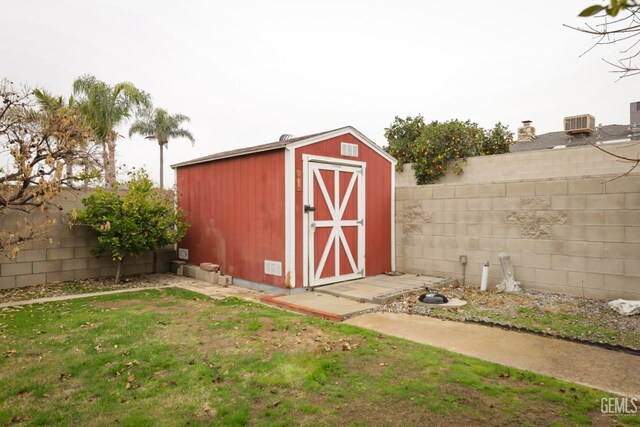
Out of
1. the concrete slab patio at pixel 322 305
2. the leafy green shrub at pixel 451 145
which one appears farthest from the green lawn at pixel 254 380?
the leafy green shrub at pixel 451 145

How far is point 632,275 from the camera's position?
557 cm

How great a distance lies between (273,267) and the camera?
6.96 meters

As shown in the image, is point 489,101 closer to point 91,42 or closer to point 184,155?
point 91,42

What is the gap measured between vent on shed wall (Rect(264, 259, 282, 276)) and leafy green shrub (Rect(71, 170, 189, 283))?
8.02 ft

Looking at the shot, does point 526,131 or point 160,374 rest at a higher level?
point 526,131

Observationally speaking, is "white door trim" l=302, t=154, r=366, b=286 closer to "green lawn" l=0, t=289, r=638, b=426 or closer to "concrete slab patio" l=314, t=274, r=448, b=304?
"concrete slab patio" l=314, t=274, r=448, b=304

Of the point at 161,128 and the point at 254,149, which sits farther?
the point at 161,128

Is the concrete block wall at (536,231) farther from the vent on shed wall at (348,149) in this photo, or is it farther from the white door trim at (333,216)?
the vent on shed wall at (348,149)

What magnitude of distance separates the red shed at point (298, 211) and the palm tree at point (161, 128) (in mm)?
21145

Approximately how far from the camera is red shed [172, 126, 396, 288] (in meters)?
6.79

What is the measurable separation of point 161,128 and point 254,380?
28792mm

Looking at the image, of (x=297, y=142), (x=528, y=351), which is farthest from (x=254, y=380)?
(x=297, y=142)

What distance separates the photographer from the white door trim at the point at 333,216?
272 inches

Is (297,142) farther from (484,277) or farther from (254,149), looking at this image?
(484,277)
